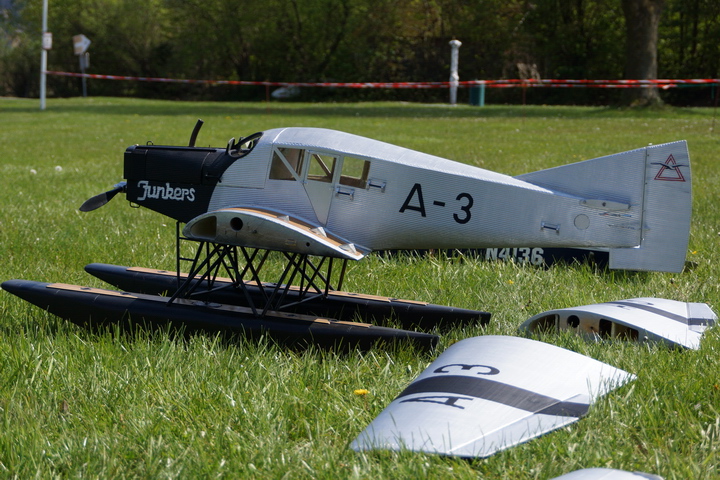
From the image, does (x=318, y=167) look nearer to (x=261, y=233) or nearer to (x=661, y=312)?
(x=261, y=233)

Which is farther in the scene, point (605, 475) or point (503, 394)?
point (503, 394)

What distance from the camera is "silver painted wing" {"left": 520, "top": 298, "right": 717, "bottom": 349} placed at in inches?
153

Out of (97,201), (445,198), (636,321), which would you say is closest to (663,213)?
(636,321)

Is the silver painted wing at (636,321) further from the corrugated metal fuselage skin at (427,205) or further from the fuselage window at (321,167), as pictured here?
the fuselage window at (321,167)

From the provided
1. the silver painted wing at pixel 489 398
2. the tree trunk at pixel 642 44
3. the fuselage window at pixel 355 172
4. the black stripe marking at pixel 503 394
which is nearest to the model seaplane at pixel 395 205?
the fuselage window at pixel 355 172

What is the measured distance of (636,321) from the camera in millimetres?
3969

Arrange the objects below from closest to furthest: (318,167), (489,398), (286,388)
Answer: (489,398) → (286,388) → (318,167)

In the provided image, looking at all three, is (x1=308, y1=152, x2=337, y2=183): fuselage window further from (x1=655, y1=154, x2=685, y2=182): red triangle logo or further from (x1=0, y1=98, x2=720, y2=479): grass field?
(x1=655, y1=154, x2=685, y2=182): red triangle logo

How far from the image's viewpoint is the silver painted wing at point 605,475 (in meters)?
2.36

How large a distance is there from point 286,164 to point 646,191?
214 centimetres

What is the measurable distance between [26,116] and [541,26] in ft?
88.6

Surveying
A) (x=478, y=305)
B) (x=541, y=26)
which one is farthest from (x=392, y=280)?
(x=541, y=26)

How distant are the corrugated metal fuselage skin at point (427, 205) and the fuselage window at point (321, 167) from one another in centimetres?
4

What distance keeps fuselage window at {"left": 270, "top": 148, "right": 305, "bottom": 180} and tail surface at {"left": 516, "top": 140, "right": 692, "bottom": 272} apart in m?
1.44
